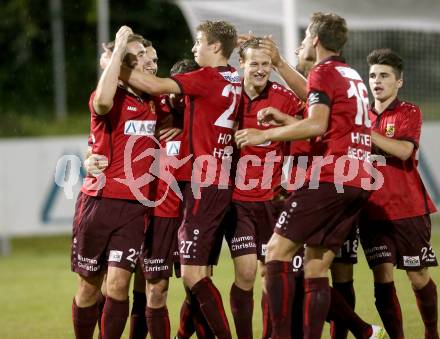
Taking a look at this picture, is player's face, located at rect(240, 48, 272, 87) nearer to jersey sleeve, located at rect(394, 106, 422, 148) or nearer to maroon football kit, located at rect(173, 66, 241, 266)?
maroon football kit, located at rect(173, 66, 241, 266)

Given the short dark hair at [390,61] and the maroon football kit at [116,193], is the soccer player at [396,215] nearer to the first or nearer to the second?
the short dark hair at [390,61]

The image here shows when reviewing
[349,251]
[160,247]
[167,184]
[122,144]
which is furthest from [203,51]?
[349,251]

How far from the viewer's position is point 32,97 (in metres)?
26.1

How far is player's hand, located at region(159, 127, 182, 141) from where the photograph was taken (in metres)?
6.81

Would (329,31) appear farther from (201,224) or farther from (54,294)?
(54,294)

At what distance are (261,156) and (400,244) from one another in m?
1.20

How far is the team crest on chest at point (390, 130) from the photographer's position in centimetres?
699

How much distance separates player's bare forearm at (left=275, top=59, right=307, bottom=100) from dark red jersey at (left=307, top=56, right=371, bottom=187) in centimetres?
84

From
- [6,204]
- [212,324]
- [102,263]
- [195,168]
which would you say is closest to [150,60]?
[195,168]

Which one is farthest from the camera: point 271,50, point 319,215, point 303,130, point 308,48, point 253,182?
point 253,182

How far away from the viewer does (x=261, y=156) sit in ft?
23.3

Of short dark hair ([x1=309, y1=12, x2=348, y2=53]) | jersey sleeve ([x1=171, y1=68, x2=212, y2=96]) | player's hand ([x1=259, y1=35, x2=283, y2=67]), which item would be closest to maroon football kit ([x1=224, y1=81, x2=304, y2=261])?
player's hand ([x1=259, y1=35, x2=283, y2=67])

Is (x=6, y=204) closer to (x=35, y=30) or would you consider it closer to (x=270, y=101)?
(x=270, y=101)

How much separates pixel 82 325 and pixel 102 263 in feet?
1.44
